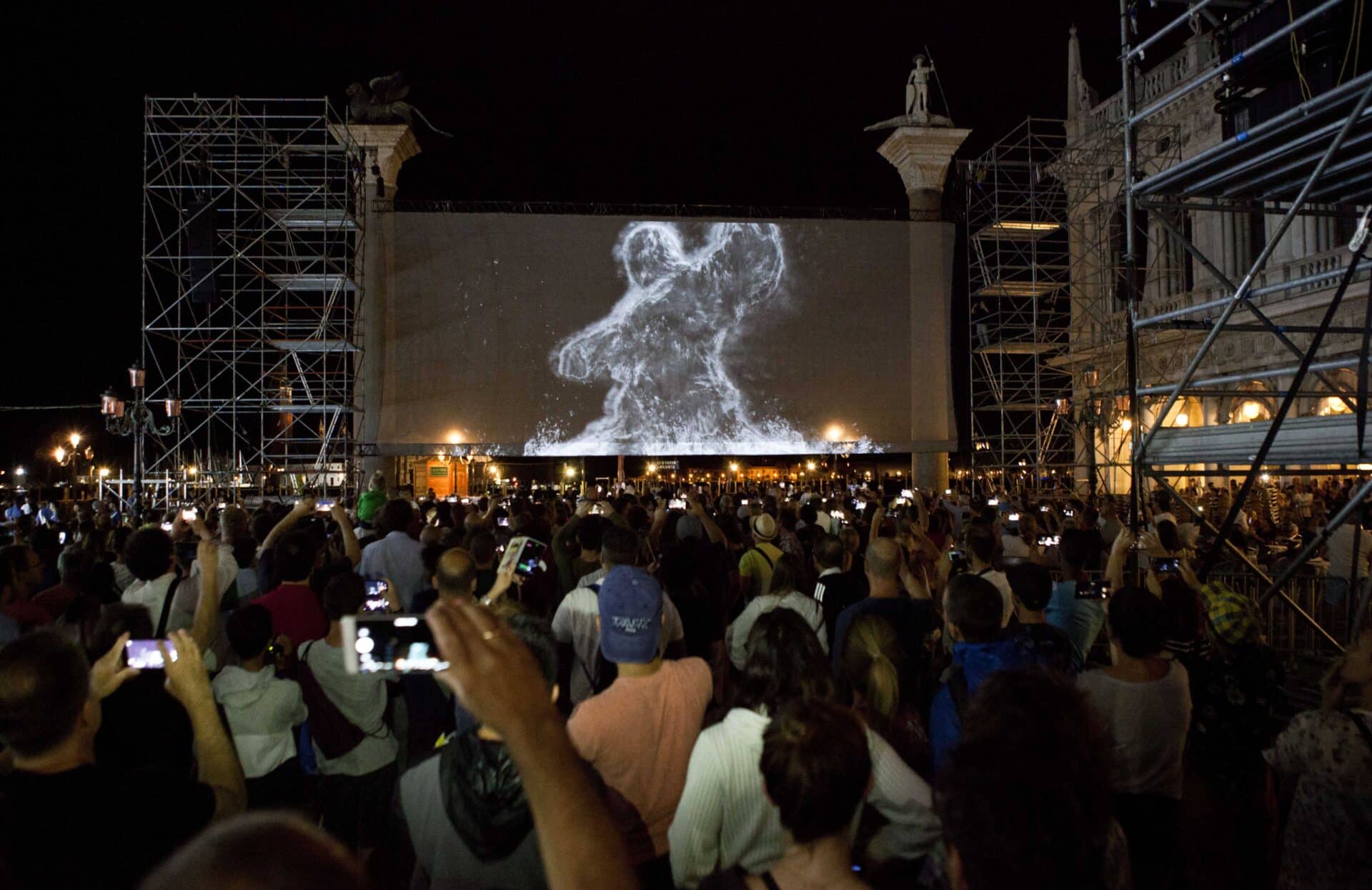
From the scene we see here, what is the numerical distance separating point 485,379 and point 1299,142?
2145 centimetres

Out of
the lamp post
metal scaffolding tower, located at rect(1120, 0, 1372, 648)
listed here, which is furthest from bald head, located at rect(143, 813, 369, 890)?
the lamp post

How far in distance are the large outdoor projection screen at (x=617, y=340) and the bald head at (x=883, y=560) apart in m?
20.3

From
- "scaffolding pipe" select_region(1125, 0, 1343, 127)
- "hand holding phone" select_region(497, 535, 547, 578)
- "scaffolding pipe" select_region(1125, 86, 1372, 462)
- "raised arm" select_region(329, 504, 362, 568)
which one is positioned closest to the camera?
"hand holding phone" select_region(497, 535, 547, 578)

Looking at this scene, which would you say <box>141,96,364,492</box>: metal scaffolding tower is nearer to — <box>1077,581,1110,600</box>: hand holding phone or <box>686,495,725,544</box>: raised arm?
<box>686,495,725,544</box>: raised arm

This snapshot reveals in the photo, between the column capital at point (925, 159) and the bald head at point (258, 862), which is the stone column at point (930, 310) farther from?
the bald head at point (258, 862)

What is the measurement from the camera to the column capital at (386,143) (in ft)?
82.1

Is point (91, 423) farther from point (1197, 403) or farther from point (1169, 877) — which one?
point (1169, 877)

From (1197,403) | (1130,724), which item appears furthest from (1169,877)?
(1197,403)

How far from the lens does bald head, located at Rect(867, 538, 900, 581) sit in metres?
4.81

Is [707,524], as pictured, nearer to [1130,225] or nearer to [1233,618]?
[1130,225]

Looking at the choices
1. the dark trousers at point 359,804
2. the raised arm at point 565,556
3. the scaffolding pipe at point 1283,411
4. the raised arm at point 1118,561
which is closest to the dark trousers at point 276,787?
the dark trousers at point 359,804

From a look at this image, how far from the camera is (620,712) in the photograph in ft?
10.1

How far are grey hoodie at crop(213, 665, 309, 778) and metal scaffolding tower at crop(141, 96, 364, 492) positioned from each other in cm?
1675

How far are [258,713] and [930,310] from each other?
83.2 ft
